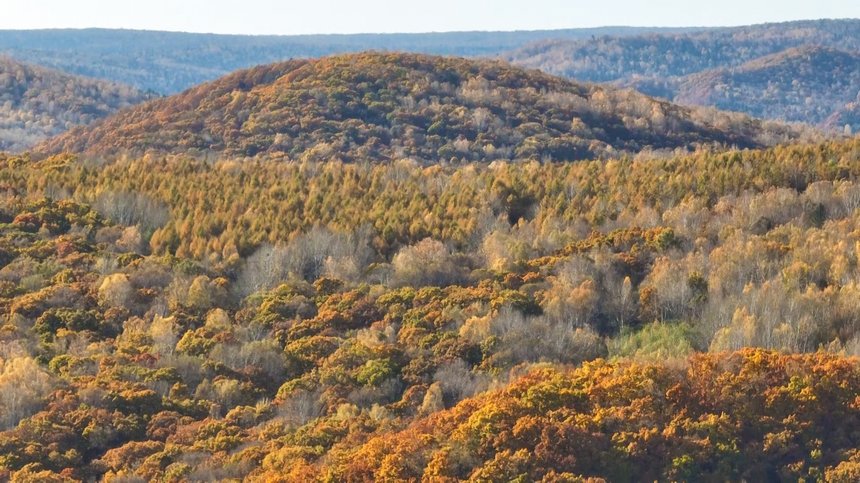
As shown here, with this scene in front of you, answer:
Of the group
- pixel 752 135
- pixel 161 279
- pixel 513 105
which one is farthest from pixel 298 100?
pixel 161 279

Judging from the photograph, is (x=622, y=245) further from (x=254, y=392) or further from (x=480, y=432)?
(x=480, y=432)

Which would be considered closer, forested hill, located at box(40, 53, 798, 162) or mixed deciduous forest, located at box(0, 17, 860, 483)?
mixed deciduous forest, located at box(0, 17, 860, 483)

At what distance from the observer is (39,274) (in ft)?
236

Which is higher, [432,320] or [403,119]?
[432,320]

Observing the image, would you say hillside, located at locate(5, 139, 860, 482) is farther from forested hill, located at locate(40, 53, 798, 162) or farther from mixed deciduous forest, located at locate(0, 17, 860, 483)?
forested hill, located at locate(40, 53, 798, 162)

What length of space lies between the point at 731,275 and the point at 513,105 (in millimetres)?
101670

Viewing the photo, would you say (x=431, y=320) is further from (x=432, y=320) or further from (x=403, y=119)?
(x=403, y=119)

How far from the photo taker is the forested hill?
151625 millimetres

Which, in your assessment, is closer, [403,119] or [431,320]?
[431,320]

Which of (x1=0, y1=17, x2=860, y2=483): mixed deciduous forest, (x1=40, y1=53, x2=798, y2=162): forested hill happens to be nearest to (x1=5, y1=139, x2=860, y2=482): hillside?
(x1=0, y1=17, x2=860, y2=483): mixed deciduous forest

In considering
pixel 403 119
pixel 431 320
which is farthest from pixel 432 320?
pixel 403 119

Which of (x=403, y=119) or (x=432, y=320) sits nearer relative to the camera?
(x=432, y=320)

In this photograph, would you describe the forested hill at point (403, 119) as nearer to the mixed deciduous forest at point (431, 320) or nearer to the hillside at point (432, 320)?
the mixed deciduous forest at point (431, 320)

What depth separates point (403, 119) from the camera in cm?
16125
